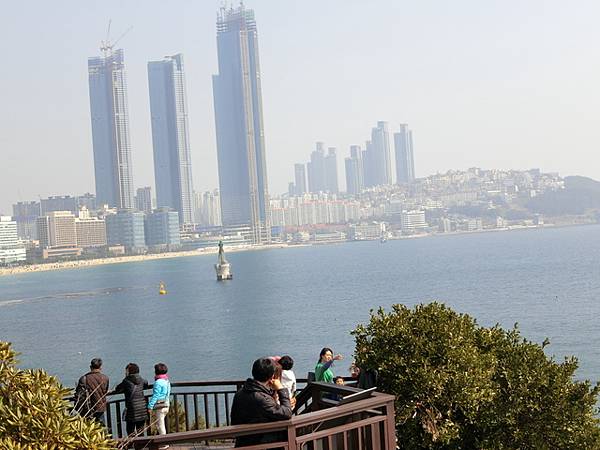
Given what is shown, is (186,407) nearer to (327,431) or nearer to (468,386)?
(468,386)

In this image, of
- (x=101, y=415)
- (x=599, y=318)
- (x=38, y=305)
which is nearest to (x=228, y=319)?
(x=599, y=318)

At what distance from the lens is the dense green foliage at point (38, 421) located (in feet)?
15.3

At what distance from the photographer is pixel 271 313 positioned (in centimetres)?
7406

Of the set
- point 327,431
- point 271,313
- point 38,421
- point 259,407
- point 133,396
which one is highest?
point 38,421

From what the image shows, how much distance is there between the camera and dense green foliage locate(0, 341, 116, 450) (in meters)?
4.68

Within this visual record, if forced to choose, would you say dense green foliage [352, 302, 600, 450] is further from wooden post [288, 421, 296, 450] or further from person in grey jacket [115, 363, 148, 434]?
wooden post [288, 421, 296, 450]

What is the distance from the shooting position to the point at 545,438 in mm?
8523

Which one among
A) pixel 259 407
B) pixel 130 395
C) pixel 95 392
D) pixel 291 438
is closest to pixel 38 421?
pixel 259 407

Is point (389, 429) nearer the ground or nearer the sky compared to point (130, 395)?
nearer the sky

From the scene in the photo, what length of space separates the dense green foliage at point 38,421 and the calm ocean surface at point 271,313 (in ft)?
110

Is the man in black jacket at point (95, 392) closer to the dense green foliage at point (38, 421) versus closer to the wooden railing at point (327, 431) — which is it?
the wooden railing at point (327, 431)

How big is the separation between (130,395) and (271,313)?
215 ft

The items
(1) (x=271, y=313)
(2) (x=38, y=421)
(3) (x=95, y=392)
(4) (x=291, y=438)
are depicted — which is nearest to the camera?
(2) (x=38, y=421)

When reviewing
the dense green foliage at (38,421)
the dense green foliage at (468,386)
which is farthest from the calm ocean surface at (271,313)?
the dense green foliage at (38,421)
